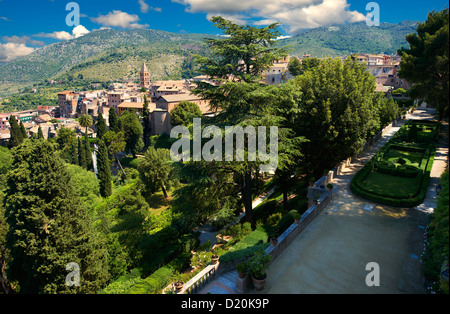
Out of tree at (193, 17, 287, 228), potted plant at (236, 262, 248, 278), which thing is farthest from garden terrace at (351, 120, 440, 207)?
potted plant at (236, 262, 248, 278)

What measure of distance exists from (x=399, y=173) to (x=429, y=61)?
310 inches

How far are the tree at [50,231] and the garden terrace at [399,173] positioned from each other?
17328mm

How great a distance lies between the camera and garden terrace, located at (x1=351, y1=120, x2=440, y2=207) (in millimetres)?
16219

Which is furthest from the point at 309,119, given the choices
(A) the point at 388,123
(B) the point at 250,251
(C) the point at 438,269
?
(A) the point at 388,123

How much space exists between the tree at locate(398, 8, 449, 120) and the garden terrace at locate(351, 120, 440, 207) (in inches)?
188

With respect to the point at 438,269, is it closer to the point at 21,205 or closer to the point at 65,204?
the point at 65,204

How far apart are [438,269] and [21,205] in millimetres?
20007

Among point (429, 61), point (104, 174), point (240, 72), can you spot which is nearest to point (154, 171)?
point (104, 174)

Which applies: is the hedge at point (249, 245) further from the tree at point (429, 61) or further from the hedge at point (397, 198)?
the tree at point (429, 61)

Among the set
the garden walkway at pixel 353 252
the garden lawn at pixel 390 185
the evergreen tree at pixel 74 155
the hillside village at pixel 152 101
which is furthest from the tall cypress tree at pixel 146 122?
the garden walkway at pixel 353 252

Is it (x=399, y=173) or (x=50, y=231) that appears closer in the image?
(x=50, y=231)

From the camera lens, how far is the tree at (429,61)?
1545 cm

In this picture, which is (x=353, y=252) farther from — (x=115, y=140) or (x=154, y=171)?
(x=115, y=140)

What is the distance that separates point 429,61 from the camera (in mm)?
16531
